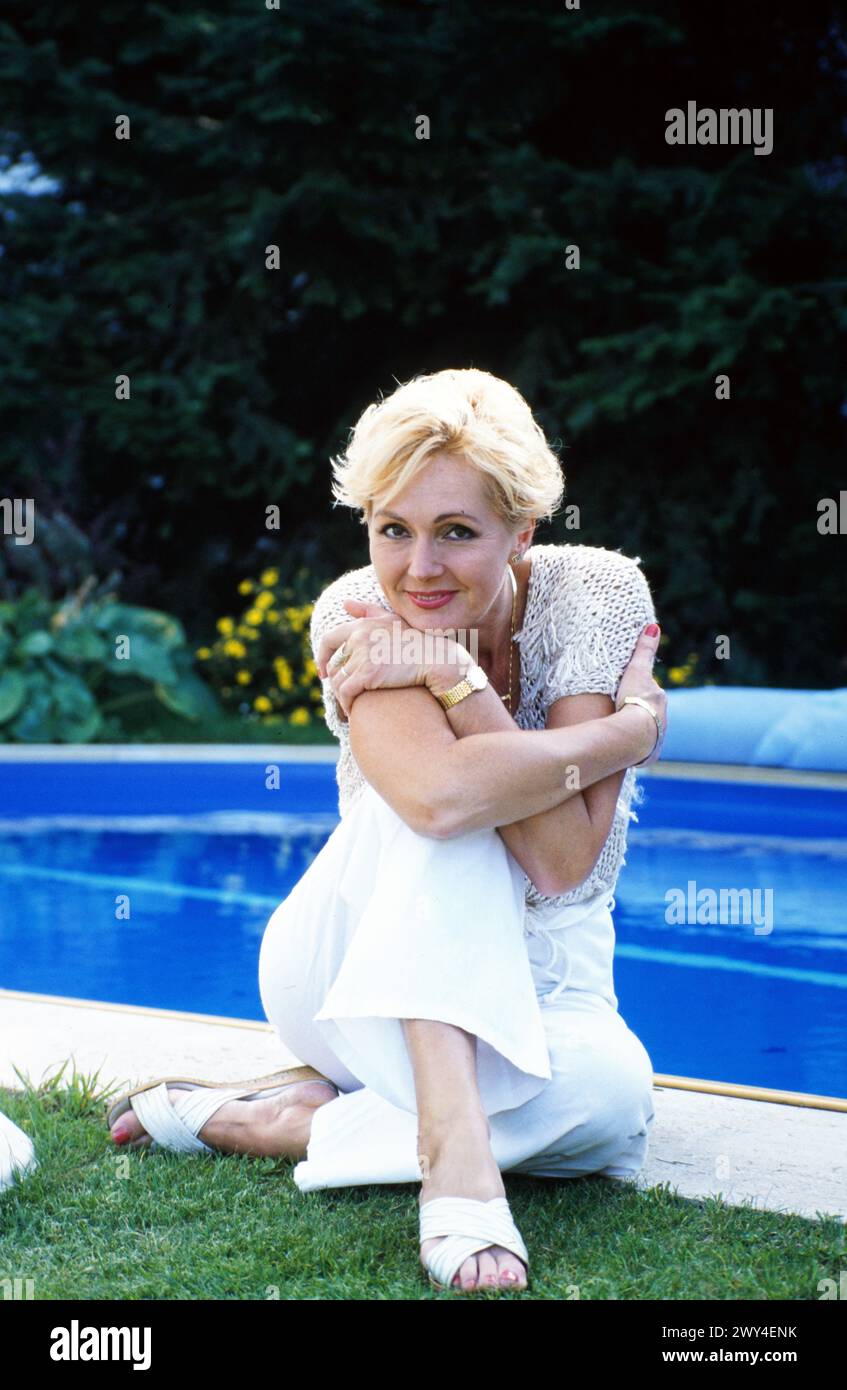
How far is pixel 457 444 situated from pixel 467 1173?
0.96 m

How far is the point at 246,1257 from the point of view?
5.94ft

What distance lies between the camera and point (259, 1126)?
2186 millimetres

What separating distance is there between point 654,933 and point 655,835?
1.48m

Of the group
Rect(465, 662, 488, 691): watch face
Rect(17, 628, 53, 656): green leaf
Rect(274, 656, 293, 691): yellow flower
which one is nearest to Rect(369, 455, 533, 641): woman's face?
Rect(465, 662, 488, 691): watch face

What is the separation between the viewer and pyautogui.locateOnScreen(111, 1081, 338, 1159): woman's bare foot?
2170 mm

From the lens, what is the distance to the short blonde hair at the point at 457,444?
202cm

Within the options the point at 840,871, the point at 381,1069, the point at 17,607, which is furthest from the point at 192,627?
the point at 381,1069

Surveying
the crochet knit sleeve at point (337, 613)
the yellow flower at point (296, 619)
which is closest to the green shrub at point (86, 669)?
the yellow flower at point (296, 619)

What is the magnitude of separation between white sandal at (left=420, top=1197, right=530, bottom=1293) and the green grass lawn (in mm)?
26

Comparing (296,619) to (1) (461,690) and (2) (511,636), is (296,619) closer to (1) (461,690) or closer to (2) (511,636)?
(2) (511,636)

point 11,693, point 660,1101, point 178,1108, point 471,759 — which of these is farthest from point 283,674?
point 471,759

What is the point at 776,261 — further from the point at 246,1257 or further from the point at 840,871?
the point at 246,1257

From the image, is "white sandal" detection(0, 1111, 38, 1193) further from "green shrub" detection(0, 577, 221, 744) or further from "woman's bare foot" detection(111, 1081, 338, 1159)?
"green shrub" detection(0, 577, 221, 744)

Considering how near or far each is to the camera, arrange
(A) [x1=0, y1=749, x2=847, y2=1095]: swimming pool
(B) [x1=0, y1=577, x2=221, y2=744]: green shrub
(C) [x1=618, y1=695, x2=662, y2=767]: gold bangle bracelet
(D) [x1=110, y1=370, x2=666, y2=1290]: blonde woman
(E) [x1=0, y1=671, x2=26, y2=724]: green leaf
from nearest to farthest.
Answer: (D) [x1=110, y1=370, x2=666, y2=1290]: blonde woman, (C) [x1=618, y1=695, x2=662, y2=767]: gold bangle bracelet, (A) [x1=0, y1=749, x2=847, y2=1095]: swimming pool, (E) [x1=0, y1=671, x2=26, y2=724]: green leaf, (B) [x1=0, y1=577, x2=221, y2=744]: green shrub
